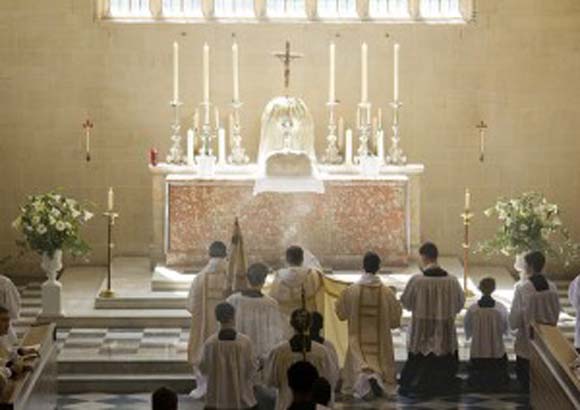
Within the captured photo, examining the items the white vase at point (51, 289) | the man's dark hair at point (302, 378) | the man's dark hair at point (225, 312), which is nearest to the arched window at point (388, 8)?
the white vase at point (51, 289)

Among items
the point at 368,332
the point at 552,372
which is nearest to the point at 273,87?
the point at 368,332

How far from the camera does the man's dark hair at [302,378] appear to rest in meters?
13.8

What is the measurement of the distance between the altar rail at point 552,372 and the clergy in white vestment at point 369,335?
159 centimetres

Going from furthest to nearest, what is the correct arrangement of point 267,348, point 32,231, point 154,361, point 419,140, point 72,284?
point 419,140, point 72,284, point 32,231, point 154,361, point 267,348

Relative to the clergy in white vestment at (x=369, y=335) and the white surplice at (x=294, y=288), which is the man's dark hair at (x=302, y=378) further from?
the white surplice at (x=294, y=288)

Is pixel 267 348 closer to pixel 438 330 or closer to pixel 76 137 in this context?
pixel 438 330

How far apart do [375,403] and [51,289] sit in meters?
5.04

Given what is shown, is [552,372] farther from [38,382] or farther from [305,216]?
[305,216]

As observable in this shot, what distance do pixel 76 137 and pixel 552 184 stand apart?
6950 mm

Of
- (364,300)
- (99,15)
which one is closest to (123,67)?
(99,15)

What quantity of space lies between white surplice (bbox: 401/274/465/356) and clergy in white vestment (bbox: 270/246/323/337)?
0.98 meters

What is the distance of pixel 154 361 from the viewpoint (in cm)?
2100

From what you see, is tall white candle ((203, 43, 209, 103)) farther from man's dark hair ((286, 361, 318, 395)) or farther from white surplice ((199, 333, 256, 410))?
man's dark hair ((286, 361, 318, 395))

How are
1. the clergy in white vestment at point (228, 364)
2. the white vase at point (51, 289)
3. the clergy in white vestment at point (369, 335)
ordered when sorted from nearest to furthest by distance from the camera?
1. the clergy in white vestment at point (228, 364)
2. the clergy in white vestment at point (369, 335)
3. the white vase at point (51, 289)
